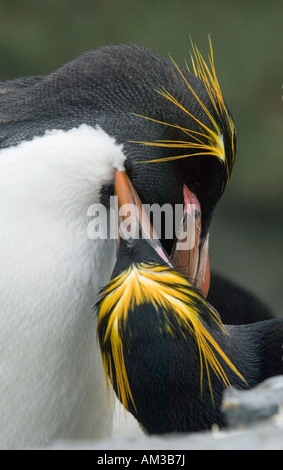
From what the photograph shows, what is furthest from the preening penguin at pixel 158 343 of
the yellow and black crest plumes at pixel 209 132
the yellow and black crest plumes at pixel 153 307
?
the yellow and black crest plumes at pixel 209 132

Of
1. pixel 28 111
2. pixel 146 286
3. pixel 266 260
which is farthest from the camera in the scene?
pixel 266 260

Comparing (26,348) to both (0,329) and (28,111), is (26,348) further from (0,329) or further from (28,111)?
(28,111)

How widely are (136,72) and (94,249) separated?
25cm

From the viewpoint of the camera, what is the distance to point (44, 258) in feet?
3.10

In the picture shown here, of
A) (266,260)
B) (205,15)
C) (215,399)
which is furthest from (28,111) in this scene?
(205,15)

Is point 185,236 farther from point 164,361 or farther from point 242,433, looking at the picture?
point 242,433

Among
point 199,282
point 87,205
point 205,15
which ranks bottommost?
point 199,282

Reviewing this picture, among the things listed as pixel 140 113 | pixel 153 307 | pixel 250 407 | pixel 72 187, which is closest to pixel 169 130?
pixel 140 113

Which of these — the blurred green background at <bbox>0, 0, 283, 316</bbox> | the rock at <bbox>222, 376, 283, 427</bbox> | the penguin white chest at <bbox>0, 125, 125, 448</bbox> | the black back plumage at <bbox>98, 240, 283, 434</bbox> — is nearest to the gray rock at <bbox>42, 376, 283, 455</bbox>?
the rock at <bbox>222, 376, 283, 427</bbox>

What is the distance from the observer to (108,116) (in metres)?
0.97

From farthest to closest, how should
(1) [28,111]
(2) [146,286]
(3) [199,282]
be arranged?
(3) [199,282] < (1) [28,111] < (2) [146,286]

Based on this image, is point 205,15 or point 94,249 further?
point 205,15

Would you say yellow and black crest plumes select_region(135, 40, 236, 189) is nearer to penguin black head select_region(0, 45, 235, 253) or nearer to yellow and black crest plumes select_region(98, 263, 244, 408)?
penguin black head select_region(0, 45, 235, 253)

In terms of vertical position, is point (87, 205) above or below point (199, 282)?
above
